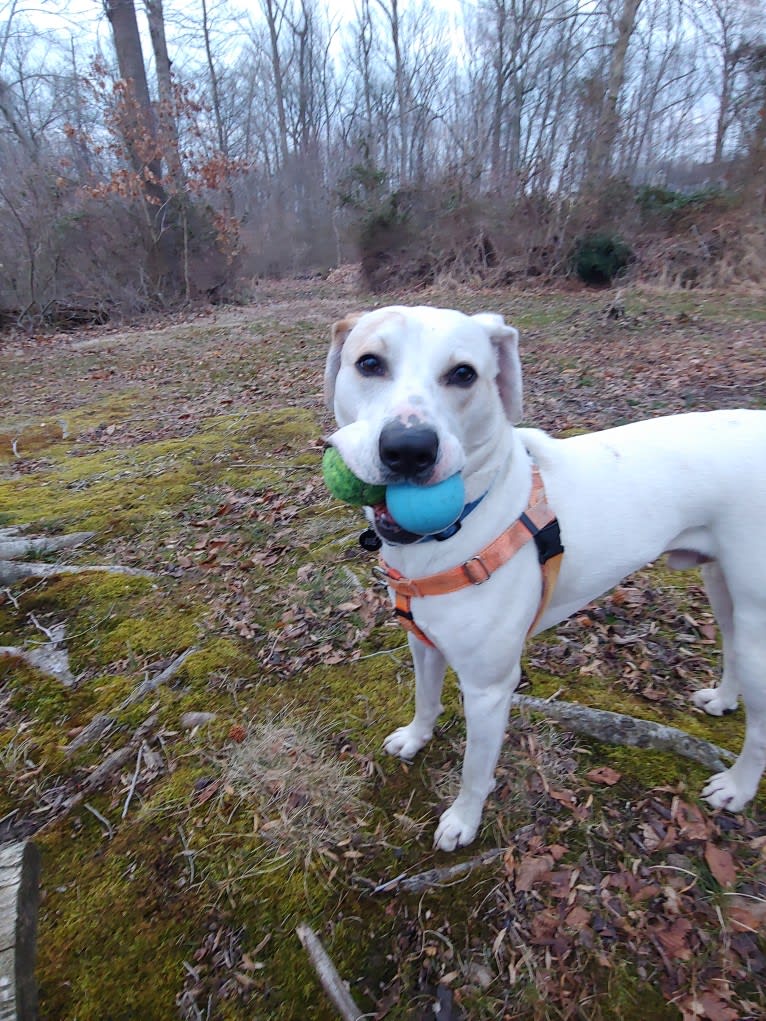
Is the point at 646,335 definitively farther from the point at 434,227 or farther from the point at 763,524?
the point at 434,227

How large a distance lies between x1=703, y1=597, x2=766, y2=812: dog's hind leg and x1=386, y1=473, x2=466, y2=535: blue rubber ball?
136 cm

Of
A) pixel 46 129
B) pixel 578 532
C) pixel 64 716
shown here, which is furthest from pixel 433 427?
pixel 46 129

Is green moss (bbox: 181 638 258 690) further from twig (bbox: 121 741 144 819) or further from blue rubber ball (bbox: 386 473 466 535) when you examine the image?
blue rubber ball (bbox: 386 473 466 535)

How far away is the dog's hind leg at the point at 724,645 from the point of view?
259 centimetres

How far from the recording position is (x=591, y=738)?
2643 mm

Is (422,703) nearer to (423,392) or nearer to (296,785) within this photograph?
(296,785)

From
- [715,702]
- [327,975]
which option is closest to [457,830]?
[327,975]

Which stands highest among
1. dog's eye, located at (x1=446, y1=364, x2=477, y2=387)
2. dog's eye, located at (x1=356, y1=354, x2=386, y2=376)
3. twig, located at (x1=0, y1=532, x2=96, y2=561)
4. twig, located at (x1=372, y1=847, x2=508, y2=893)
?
dog's eye, located at (x1=356, y1=354, x2=386, y2=376)

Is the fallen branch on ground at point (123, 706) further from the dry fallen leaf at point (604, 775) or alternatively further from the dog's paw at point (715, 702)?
the dog's paw at point (715, 702)

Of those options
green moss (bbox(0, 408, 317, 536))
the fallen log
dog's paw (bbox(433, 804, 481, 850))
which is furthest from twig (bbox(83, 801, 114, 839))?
green moss (bbox(0, 408, 317, 536))

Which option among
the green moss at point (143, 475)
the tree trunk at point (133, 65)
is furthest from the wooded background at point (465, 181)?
the green moss at point (143, 475)

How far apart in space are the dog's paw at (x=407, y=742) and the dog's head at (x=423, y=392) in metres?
1.35

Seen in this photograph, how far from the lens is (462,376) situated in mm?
1939

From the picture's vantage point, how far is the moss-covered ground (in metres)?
1.92
